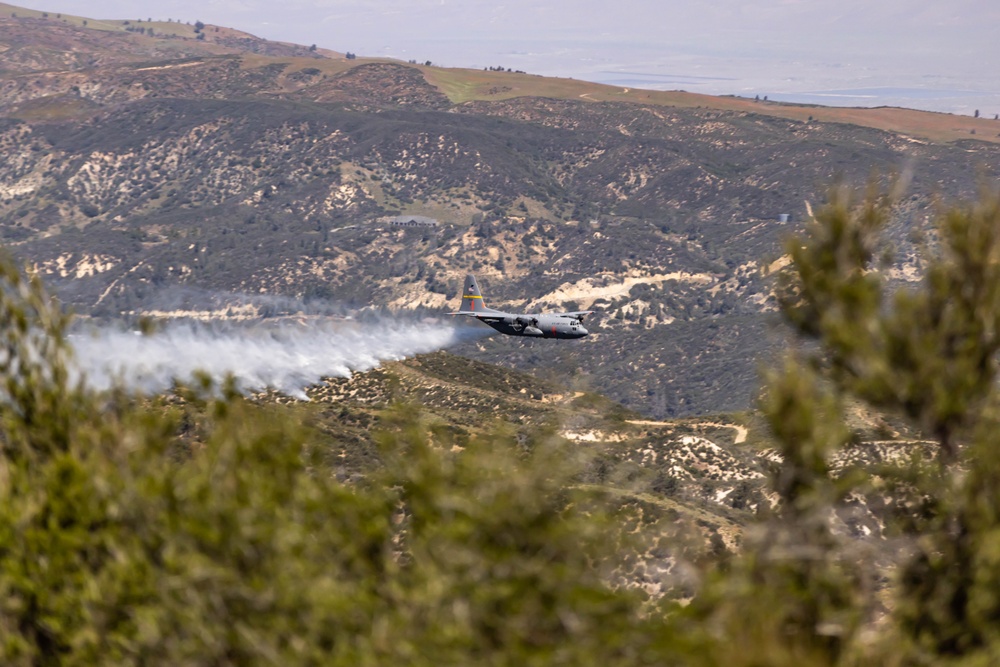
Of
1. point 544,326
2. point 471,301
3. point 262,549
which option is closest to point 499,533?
point 262,549

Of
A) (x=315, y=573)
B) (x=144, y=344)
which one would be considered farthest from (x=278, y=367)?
(x=315, y=573)

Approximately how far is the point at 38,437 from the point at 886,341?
24218 mm

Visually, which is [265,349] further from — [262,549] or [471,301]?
[262,549]

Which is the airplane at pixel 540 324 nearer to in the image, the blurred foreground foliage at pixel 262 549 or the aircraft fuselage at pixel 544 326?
the aircraft fuselage at pixel 544 326

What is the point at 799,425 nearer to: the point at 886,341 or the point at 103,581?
the point at 886,341

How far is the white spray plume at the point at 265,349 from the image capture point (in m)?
80.8

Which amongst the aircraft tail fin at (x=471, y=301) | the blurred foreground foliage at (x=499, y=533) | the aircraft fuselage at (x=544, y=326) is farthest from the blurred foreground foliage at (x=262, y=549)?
the aircraft tail fin at (x=471, y=301)

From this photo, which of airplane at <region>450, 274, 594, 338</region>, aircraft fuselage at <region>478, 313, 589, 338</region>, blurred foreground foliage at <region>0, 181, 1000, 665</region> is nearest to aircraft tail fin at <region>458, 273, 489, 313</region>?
airplane at <region>450, 274, 594, 338</region>

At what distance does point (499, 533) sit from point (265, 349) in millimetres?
84711

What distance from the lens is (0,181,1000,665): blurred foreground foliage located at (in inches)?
877

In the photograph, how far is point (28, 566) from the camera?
27281mm

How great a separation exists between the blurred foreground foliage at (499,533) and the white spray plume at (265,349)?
118 feet

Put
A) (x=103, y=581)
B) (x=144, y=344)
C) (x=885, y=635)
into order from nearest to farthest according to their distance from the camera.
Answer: (x=885, y=635) < (x=103, y=581) < (x=144, y=344)

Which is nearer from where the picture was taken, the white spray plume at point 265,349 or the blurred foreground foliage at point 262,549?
the blurred foreground foliage at point 262,549
